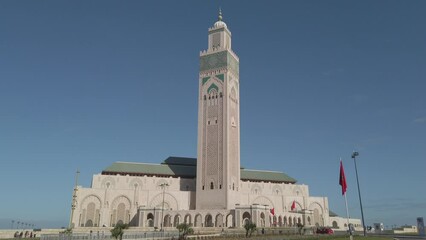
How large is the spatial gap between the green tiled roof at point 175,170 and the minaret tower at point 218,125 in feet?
27.5

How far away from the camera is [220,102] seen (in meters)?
67.5

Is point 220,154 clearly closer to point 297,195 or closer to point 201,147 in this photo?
point 201,147

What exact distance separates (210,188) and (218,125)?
10955 mm

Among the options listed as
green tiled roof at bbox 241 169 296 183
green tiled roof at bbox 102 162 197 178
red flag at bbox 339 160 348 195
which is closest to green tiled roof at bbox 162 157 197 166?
green tiled roof at bbox 102 162 197 178

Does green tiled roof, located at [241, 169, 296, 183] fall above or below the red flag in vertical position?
above

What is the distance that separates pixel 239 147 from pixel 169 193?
15.0 m

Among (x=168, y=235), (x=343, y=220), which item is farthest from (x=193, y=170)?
(x=168, y=235)

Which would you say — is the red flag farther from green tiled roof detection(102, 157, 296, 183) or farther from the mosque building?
green tiled roof detection(102, 157, 296, 183)

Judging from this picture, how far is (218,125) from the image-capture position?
6656 cm

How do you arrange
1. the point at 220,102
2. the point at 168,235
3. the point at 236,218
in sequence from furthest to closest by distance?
the point at 220,102, the point at 236,218, the point at 168,235

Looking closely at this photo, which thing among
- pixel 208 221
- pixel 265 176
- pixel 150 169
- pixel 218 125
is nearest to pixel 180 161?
pixel 150 169

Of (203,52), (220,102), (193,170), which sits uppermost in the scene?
(203,52)

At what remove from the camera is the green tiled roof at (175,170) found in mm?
70000

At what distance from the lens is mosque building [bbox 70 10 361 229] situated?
61.6 metres
